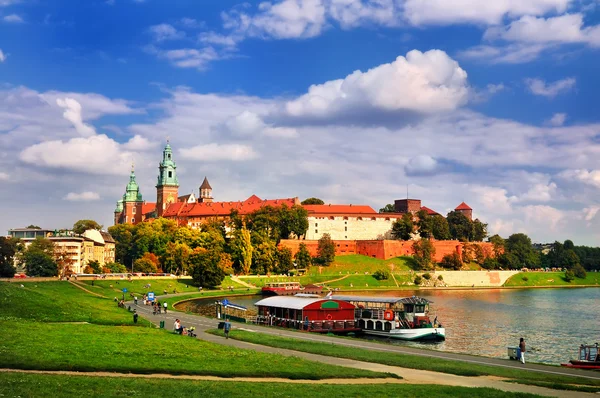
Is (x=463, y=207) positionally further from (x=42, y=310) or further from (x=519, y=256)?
(x=42, y=310)

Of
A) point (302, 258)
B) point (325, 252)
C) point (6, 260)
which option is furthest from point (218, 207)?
point (6, 260)

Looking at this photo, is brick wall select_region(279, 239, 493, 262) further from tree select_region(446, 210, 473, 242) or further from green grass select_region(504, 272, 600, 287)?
green grass select_region(504, 272, 600, 287)

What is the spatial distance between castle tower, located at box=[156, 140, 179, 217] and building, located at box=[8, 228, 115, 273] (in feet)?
128

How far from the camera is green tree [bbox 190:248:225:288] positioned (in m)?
97.8

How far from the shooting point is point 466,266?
155 meters

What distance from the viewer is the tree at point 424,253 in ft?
476

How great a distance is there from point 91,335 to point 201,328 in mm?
14304

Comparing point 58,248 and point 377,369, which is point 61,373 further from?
point 58,248

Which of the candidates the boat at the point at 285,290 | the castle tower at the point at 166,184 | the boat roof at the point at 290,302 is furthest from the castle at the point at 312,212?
the boat roof at the point at 290,302

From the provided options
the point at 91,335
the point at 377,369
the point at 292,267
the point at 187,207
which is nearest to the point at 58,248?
the point at 292,267

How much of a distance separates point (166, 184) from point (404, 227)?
78.1m

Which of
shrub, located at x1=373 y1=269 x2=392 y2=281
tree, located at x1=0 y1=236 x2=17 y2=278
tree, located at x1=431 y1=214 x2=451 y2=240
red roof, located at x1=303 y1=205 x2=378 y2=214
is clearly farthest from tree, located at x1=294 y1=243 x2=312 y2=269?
tree, located at x1=0 y1=236 x2=17 y2=278

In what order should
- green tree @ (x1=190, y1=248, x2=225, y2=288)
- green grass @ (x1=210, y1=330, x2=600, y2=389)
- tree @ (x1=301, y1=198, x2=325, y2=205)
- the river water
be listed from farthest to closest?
tree @ (x1=301, y1=198, x2=325, y2=205) < green tree @ (x1=190, y1=248, x2=225, y2=288) < the river water < green grass @ (x1=210, y1=330, x2=600, y2=389)

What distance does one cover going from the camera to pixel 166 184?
19175cm
